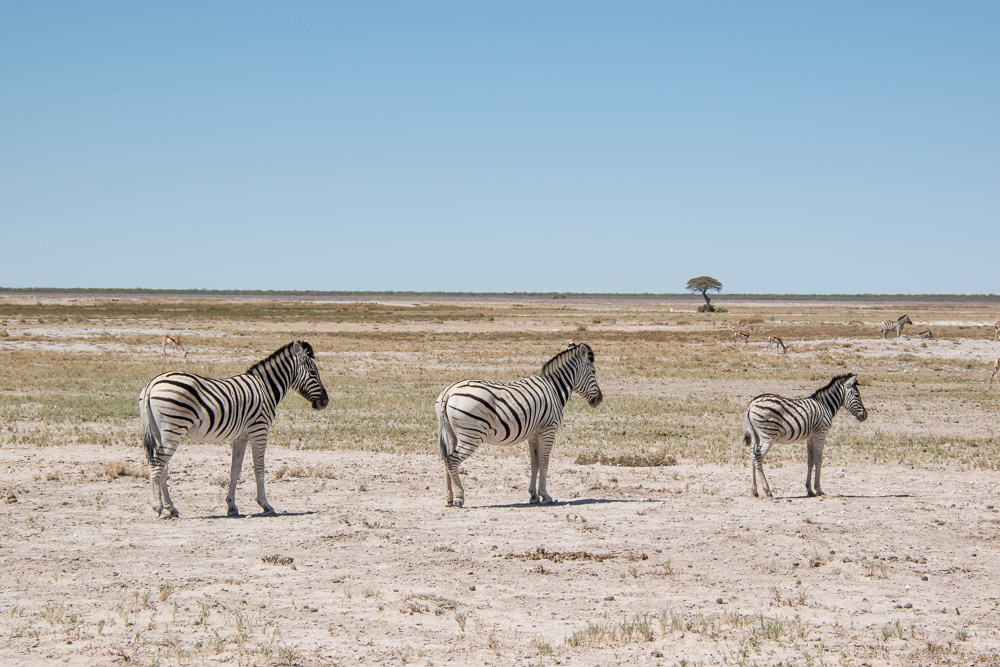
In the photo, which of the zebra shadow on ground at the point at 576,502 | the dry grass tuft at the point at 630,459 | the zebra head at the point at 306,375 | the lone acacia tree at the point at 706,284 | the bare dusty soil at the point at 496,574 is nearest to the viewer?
the bare dusty soil at the point at 496,574

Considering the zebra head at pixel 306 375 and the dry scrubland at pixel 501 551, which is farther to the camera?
the zebra head at pixel 306 375

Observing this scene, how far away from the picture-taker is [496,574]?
362 inches

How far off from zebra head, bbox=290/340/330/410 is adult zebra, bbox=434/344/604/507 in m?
2.03

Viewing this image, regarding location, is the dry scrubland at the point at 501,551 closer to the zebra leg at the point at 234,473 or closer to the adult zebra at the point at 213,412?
the zebra leg at the point at 234,473

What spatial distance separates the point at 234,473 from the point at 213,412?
100 centimetres

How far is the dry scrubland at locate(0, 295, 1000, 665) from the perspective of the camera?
24.1 ft

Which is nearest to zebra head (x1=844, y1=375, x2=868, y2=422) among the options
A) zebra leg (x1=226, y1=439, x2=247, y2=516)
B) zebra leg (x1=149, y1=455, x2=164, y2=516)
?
zebra leg (x1=226, y1=439, x2=247, y2=516)

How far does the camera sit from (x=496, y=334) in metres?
62.8

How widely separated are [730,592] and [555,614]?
6.07ft

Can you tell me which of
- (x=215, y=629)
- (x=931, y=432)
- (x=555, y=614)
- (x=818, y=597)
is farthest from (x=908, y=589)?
(x=931, y=432)

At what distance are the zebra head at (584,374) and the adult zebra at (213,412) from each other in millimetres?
4127

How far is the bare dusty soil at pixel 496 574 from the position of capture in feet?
23.8

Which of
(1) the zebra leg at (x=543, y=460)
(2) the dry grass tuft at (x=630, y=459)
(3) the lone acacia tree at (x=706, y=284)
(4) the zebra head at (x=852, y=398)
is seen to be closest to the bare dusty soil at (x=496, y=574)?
(1) the zebra leg at (x=543, y=460)

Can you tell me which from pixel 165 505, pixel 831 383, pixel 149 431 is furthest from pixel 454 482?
pixel 831 383
